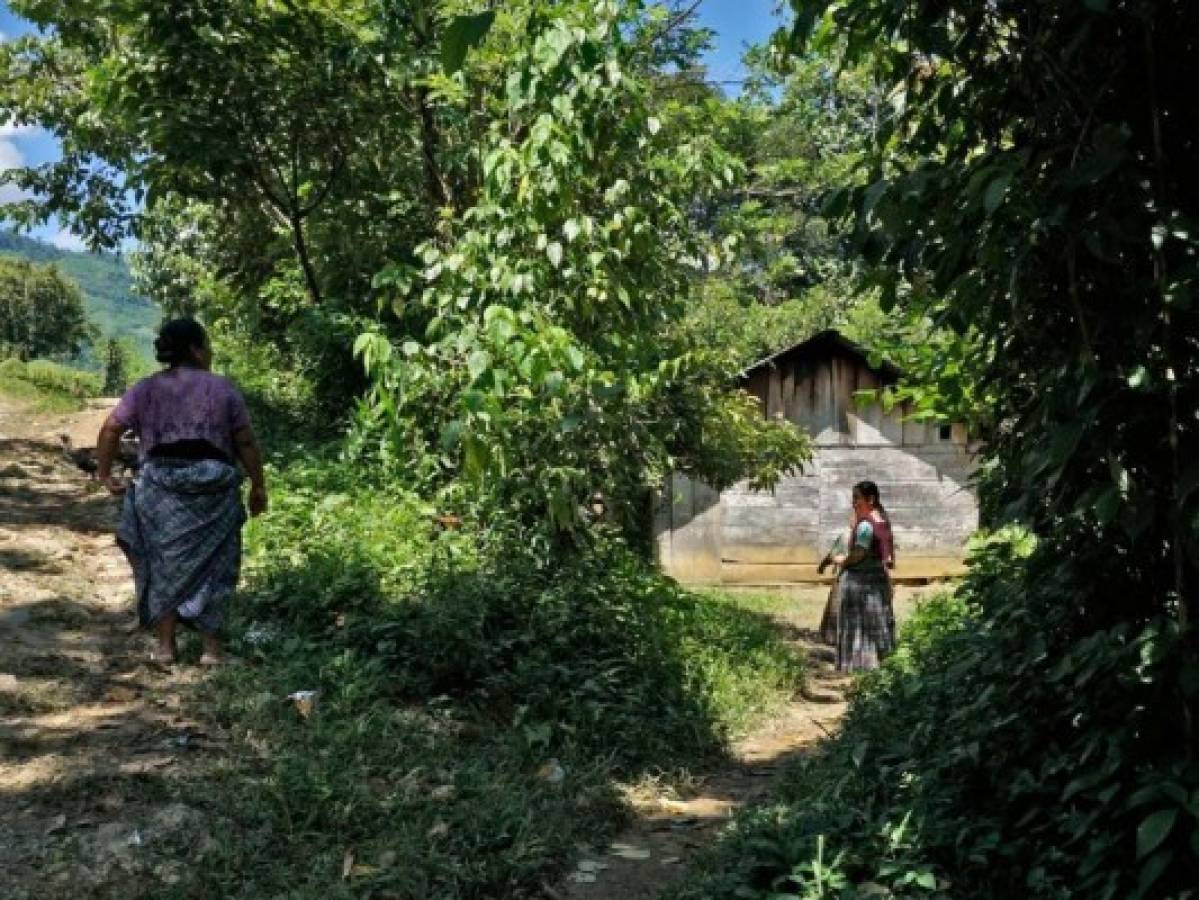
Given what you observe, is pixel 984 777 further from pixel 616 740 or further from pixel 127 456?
pixel 127 456

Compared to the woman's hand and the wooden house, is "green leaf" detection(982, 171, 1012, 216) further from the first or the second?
the wooden house

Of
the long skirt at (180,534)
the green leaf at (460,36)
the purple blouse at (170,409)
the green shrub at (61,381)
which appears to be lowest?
the long skirt at (180,534)

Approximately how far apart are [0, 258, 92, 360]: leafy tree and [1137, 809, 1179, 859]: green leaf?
57954 millimetres

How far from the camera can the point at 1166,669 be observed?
2822 millimetres

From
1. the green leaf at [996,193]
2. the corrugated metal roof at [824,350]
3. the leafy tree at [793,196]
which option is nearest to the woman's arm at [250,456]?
the green leaf at [996,193]

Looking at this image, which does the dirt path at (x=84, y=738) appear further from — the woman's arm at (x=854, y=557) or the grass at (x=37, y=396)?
the grass at (x=37, y=396)

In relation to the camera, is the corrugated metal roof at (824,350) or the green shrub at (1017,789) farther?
the corrugated metal roof at (824,350)

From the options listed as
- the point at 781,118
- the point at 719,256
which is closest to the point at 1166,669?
the point at 719,256

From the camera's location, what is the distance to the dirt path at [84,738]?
3.82 metres

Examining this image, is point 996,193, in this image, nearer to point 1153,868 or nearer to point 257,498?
point 1153,868

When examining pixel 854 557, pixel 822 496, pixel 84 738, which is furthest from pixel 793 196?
pixel 84 738

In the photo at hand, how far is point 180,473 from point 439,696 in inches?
68.1

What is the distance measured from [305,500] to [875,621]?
15.1ft

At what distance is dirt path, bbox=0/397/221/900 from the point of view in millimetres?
3818
